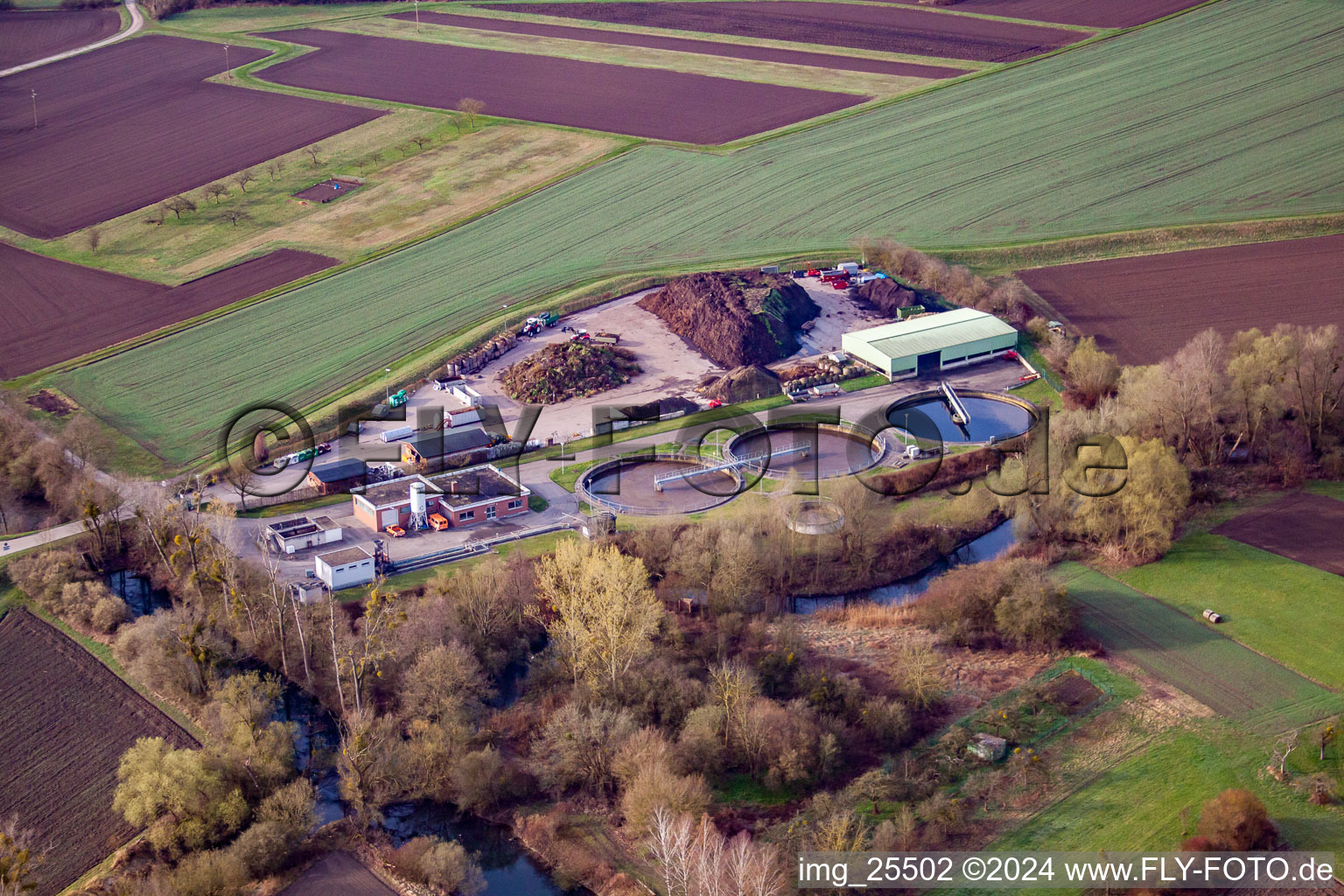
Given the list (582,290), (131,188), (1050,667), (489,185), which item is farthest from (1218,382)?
(131,188)

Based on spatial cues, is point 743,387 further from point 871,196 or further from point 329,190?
point 329,190

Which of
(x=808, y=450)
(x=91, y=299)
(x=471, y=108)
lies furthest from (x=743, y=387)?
(x=471, y=108)

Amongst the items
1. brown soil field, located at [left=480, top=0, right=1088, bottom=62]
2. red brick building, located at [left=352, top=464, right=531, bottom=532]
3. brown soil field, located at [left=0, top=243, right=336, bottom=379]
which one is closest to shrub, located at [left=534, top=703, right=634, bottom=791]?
red brick building, located at [left=352, top=464, right=531, bottom=532]

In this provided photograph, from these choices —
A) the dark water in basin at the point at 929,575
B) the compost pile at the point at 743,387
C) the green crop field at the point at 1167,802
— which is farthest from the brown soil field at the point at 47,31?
the green crop field at the point at 1167,802

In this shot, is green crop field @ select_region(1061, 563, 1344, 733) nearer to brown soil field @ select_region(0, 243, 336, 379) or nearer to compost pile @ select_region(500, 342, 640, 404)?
compost pile @ select_region(500, 342, 640, 404)

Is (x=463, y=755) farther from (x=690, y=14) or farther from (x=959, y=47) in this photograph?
(x=690, y=14)

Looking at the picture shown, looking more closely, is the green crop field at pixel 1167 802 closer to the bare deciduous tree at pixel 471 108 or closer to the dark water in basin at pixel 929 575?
the dark water in basin at pixel 929 575
